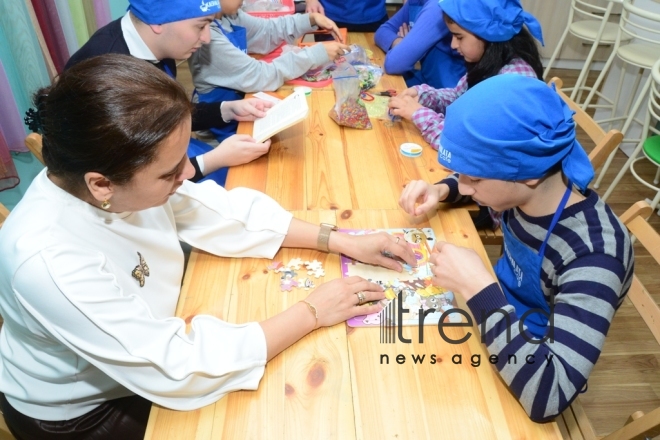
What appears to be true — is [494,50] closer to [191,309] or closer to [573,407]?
[573,407]

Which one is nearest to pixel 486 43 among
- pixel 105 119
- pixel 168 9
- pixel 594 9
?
pixel 168 9

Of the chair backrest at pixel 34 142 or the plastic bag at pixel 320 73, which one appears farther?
the plastic bag at pixel 320 73

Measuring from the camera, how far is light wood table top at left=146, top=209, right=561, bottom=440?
1.04 m

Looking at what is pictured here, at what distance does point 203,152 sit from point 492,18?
4.58 feet

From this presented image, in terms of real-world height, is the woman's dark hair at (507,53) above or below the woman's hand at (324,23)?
above

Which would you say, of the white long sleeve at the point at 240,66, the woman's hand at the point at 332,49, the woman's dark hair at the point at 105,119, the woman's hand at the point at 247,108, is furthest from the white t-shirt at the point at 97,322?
the woman's hand at the point at 332,49

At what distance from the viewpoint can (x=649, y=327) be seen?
4.36ft

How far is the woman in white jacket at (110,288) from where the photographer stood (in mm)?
1004

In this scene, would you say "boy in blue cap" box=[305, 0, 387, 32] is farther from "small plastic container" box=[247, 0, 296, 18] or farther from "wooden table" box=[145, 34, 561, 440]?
"wooden table" box=[145, 34, 561, 440]

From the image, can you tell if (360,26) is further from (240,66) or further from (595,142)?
(595,142)

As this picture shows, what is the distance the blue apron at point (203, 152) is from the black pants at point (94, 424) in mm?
967

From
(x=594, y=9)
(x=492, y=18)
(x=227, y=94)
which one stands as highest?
(x=492, y=18)

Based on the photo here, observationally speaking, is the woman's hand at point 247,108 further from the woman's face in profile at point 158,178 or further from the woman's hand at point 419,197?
the woman's face in profile at point 158,178

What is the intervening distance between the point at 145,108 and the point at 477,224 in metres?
1.37
